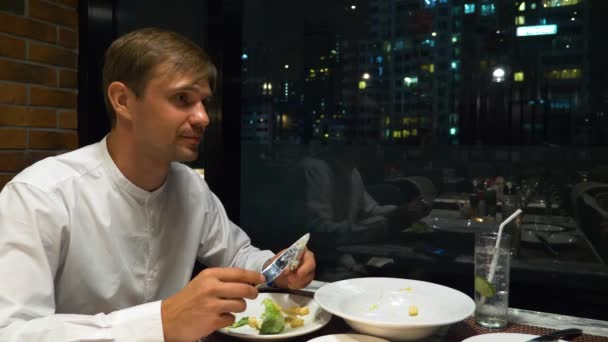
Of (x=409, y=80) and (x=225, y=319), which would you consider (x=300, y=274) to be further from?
(x=409, y=80)

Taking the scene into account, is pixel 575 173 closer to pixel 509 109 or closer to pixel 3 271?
pixel 509 109

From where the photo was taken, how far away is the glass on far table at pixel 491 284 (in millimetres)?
1026

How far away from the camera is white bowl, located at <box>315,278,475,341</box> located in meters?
0.90

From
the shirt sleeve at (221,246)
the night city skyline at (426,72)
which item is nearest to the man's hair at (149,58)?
the shirt sleeve at (221,246)

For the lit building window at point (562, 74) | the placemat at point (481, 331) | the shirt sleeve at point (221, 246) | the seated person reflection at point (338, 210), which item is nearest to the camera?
the placemat at point (481, 331)

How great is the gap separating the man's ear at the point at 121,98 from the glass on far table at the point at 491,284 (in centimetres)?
91

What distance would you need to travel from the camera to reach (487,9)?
9.43ft

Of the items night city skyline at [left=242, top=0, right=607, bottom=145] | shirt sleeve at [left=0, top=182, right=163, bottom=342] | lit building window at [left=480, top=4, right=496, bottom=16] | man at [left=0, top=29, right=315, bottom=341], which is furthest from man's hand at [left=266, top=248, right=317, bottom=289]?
lit building window at [left=480, top=4, right=496, bottom=16]

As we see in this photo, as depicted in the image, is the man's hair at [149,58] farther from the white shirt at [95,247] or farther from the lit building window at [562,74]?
the lit building window at [562,74]

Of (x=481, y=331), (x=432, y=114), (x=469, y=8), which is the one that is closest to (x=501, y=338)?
(x=481, y=331)

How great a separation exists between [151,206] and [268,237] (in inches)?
101

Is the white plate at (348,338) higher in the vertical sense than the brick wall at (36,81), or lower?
lower

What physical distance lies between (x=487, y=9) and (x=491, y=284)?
2.35m

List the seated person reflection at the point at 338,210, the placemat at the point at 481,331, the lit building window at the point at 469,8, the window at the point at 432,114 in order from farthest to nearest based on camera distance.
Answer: the seated person reflection at the point at 338,210, the lit building window at the point at 469,8, the window at the point at 432,114, the placemat at the point at 481,331
